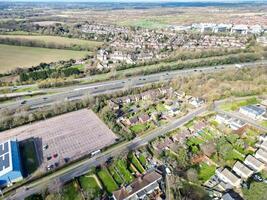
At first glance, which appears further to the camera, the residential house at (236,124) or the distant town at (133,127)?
the residential house at (236,124)

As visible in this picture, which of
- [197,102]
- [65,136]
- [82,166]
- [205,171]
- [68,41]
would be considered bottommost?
[65,136]

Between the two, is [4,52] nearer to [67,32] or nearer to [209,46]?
[67,32]

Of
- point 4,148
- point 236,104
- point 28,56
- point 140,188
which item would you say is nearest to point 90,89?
point 4,148

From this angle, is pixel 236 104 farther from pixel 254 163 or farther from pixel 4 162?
pixel 4 162

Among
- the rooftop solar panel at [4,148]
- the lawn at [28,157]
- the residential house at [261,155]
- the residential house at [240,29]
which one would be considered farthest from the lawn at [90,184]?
the residential house at [240,29]

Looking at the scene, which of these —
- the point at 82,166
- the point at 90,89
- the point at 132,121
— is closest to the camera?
the point at 82,166

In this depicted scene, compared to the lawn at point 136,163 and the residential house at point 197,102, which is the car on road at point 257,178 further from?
the residential house at point 197,102

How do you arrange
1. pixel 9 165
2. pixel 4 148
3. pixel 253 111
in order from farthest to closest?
1. pixel 253 111
2. pixel 4 148
3. pixel 9 165
